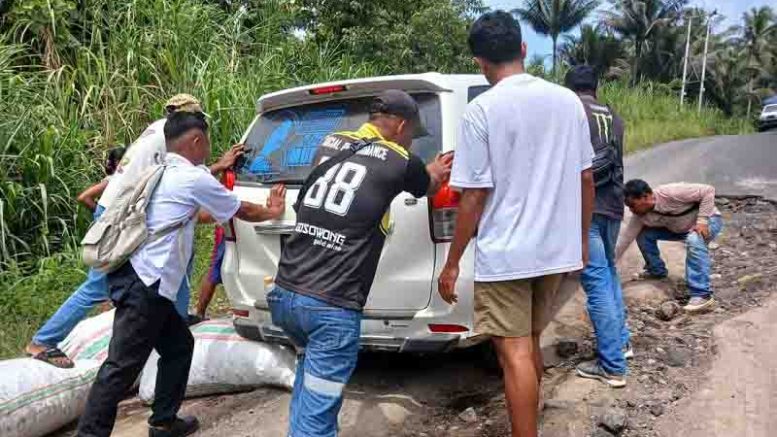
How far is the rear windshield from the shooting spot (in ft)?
11.8

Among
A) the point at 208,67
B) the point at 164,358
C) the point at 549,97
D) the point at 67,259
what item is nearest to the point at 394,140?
the point at 549,97

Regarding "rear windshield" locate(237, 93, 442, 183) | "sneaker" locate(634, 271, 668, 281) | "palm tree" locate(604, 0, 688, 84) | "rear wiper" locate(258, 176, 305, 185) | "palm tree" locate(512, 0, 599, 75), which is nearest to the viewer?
"rear windshield" locate(237, 93, 442, 183)

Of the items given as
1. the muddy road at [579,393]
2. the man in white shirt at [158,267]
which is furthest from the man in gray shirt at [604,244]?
the man in white shirt at [158,267]

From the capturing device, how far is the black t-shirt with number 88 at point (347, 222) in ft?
9.03

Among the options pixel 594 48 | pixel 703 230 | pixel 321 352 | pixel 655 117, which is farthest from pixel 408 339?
pixel 594 48

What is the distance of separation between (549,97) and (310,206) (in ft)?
3.48

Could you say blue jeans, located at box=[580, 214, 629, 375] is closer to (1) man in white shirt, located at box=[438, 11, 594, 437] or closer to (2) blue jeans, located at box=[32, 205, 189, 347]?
(1) man in white shirt, located at box=[438, 11, 594, 437]

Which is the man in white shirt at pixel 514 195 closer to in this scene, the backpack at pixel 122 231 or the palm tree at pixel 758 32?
the backpack at pixel 122 231

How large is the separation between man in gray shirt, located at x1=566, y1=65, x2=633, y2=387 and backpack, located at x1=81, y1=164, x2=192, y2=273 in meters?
2.32

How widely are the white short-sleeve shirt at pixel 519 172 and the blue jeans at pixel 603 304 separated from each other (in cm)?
116

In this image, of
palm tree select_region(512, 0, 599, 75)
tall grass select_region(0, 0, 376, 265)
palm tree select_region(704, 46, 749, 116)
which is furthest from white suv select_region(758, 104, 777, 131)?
tall grass select_region(0, 0, 376, 265)

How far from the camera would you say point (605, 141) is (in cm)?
407

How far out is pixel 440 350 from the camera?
348 centimetres

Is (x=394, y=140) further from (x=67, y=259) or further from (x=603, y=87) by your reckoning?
(x=603, y=87)
